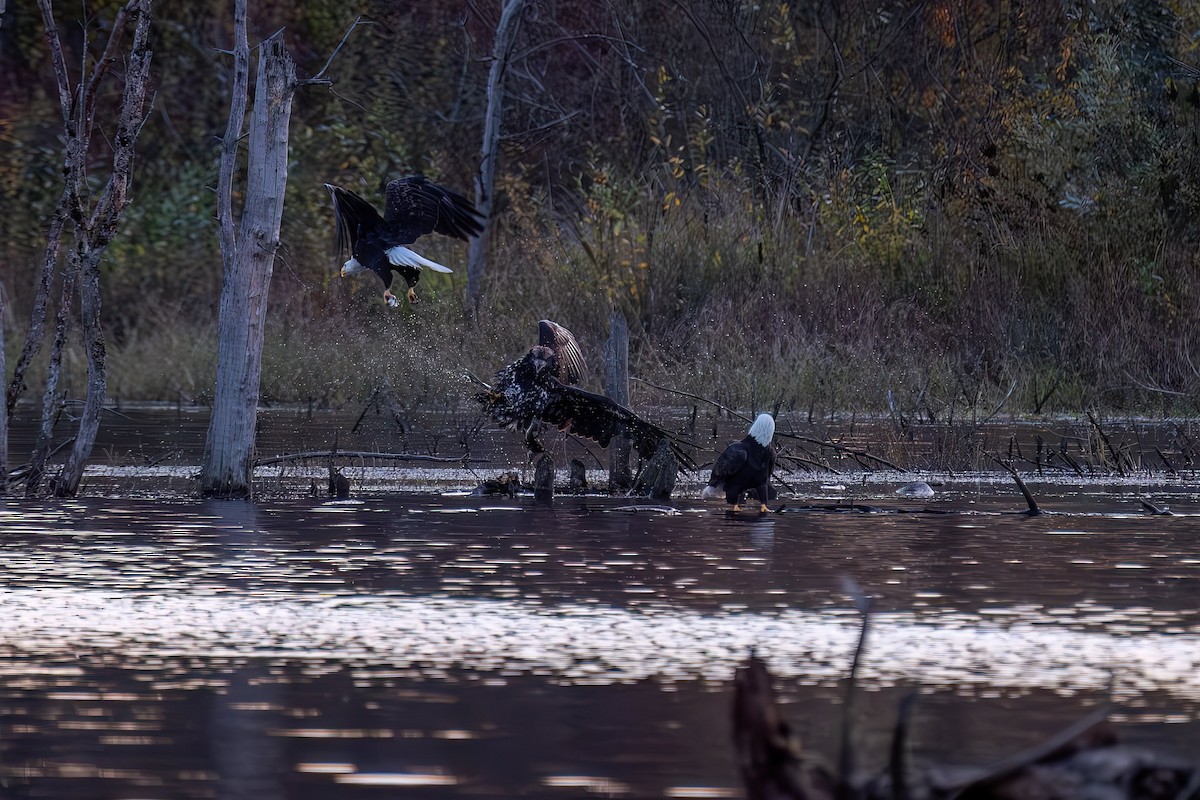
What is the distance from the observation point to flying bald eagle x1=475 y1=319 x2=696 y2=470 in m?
16.1

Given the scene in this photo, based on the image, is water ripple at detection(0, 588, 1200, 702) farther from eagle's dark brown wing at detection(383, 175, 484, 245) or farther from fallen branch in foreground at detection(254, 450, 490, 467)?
eagle's dark brown wing at detection(383, 175, 484, 245)

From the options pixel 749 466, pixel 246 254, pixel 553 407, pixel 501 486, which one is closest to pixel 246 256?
pixel 246 254

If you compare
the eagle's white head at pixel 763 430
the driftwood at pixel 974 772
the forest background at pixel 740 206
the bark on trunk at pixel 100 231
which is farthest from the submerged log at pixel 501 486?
the driftwood at pixel 974 772

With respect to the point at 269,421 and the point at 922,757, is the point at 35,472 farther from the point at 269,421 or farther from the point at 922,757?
the point at 922,757

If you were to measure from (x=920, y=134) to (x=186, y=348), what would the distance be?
439 inches

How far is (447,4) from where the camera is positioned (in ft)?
130

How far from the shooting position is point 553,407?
53.3 feet

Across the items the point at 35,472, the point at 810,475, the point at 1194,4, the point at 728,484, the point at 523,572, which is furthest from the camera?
the point at 1194,4

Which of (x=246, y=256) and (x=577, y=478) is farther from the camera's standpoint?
(x=577, y=478)

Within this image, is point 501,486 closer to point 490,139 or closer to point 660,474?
point 660,474

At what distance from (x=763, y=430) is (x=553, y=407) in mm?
1814

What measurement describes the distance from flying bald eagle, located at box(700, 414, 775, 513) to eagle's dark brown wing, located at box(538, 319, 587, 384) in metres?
1.79

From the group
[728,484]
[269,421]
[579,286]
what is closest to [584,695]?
[728,484]

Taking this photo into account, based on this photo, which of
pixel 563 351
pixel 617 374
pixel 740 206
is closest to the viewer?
pixel 563 351
